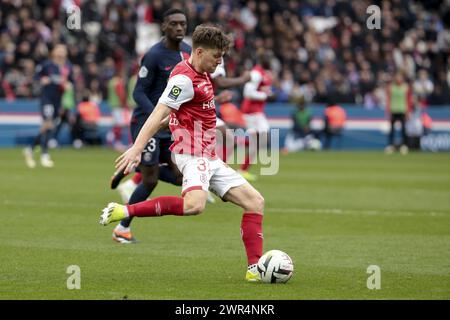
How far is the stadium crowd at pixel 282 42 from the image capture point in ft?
108

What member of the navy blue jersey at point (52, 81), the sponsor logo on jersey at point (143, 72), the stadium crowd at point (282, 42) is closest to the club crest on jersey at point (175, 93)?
the sponsor logo on jersey at point (143, 72)

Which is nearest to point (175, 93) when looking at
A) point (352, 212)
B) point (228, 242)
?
point (228, 242)

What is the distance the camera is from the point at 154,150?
37.0 feet

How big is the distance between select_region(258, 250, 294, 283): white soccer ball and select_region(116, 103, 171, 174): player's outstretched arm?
4.56 ft

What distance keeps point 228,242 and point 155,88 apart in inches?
79.2

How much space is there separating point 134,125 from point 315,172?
11.3 meters

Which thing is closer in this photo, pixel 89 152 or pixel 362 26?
pixel 89 152

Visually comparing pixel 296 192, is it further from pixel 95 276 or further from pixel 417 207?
pixel 95 276

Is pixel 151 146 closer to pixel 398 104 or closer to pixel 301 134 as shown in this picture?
pixel 398 104

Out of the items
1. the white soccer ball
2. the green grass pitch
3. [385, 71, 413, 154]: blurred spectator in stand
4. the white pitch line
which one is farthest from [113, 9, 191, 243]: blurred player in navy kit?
[385, 71, 413, 154]: blurred spectator in stand

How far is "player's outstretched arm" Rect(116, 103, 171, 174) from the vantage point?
26.5ft

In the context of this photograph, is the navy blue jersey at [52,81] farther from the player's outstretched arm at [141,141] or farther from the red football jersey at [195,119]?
the player's outstretched arm at [141,141]

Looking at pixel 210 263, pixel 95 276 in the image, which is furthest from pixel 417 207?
pixel 95 276

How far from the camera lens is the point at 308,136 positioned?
32812 millimetres
